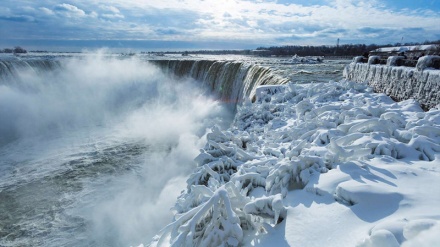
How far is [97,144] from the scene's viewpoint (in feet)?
48.8

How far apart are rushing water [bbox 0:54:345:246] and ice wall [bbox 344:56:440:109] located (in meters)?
5.40

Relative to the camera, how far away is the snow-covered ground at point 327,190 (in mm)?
2564

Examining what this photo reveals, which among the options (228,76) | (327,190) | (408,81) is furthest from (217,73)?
(327,190)

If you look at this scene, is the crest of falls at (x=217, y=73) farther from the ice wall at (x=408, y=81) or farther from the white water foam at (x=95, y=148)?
the ice wall at (x=408, y=81)

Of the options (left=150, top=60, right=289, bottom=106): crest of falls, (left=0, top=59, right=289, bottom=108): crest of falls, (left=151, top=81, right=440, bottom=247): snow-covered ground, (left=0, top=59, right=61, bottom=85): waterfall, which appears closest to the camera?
(left=151, top=81, right=440, bottom=247): snow-covered ground

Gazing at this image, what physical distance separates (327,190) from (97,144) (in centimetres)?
1404

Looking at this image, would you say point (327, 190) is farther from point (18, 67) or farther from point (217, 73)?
point (18, 67)

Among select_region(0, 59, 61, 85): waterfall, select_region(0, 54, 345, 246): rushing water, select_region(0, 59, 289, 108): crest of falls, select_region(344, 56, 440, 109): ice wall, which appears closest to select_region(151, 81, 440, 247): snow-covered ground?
select_region(344, 56, 440, 109): ice wall

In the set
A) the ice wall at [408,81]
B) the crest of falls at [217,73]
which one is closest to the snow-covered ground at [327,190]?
the ice wall at [408,81]

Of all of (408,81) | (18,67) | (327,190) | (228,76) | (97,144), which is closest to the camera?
(327,190)

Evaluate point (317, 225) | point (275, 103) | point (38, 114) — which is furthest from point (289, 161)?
point (38, 114)

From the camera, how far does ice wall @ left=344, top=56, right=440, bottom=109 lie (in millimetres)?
5582

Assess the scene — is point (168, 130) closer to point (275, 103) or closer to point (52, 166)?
point (52, 166)

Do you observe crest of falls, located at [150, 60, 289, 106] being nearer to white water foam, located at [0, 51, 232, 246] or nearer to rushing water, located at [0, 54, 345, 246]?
rushing water, located at [0, 54, 345, 246]
